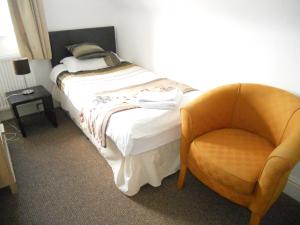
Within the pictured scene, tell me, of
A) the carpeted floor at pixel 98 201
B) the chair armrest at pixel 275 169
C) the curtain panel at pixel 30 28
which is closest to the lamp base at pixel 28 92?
the curtain panel at pixel 30 28

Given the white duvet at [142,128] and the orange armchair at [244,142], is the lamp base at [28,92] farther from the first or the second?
the orange armchair at [244,142]

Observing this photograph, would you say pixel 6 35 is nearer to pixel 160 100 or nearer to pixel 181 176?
pixel 160 100

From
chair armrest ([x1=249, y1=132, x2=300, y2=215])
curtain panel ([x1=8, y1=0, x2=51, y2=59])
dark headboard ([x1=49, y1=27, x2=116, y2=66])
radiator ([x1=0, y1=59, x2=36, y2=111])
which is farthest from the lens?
dark headboard ([x1=49, y1=27, x2=116, y2=66])

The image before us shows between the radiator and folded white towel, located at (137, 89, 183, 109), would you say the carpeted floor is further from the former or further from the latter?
the radiator

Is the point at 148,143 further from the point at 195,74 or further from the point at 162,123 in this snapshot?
the point at 195,74

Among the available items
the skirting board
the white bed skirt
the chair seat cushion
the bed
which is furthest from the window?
the skirting board

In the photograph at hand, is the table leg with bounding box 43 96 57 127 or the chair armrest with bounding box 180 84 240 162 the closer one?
the chair armrest with bounding box 180 84 240 162

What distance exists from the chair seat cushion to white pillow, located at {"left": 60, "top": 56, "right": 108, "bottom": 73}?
1.85 metres

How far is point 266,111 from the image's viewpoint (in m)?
1.59

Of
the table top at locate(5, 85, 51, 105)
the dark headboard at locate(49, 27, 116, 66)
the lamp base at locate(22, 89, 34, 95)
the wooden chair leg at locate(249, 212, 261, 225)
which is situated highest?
the dark headboard at locate(49, 27, 116, 66)

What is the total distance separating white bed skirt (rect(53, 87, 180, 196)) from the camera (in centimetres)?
170

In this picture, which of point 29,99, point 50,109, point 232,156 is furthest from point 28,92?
point 232,156

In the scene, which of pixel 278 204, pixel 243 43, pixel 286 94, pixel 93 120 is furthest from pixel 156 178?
pixel 243 43

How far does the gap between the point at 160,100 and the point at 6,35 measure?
85.7 inches
